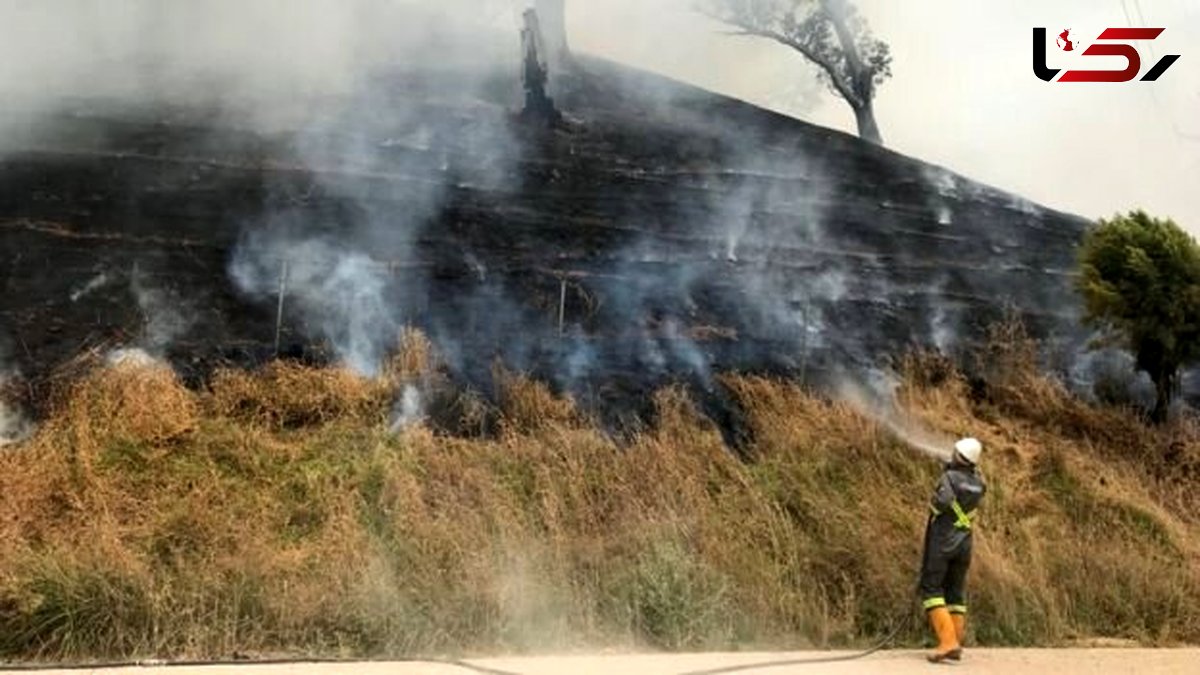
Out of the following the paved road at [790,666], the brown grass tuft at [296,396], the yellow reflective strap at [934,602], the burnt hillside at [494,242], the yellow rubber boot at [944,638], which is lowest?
the paved road at [790,666]

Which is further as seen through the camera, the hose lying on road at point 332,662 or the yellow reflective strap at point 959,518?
the yellow reflective strap at point 959,518

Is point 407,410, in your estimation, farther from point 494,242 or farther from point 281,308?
point 494,242

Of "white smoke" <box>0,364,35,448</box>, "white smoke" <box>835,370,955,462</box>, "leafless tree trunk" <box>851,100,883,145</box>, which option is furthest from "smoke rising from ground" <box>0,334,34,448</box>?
"leafless tree trunk" <box>851,100,883,145</box>

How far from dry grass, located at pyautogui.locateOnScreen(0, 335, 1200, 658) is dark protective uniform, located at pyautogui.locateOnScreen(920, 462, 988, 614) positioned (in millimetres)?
632

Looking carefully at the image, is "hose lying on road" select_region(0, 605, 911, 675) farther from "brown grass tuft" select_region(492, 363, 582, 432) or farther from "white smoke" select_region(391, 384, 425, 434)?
"brown grass tuft" select_region(492, 363, 582, 432)

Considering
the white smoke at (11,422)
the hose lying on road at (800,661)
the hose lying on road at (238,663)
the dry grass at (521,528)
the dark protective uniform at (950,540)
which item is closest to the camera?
the hose lying on road at (238,663)

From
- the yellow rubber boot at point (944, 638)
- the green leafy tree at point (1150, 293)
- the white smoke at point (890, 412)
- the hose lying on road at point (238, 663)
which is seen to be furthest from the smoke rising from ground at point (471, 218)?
the yellow rubber boot at point (944, 638)

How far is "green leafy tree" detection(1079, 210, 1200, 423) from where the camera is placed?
994 centimetres

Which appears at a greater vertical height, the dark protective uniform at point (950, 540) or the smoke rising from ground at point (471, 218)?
the smoke rising from ground at point (471, 218)

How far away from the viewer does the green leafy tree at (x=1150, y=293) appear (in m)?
9.94

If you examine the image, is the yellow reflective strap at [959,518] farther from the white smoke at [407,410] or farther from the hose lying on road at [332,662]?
the white smoke at [407,410]

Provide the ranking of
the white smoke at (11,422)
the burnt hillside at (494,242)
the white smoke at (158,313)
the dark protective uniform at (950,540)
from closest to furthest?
1. the dark protective uniform at (950,540)
2. the white smoke at (11,422)
3. the white smoke at (158,313)
4. the burnt hillside at (494,242)

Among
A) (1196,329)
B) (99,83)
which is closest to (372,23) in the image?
(99,83)

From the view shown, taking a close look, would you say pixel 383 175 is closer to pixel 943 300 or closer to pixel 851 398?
pixel 851 398
